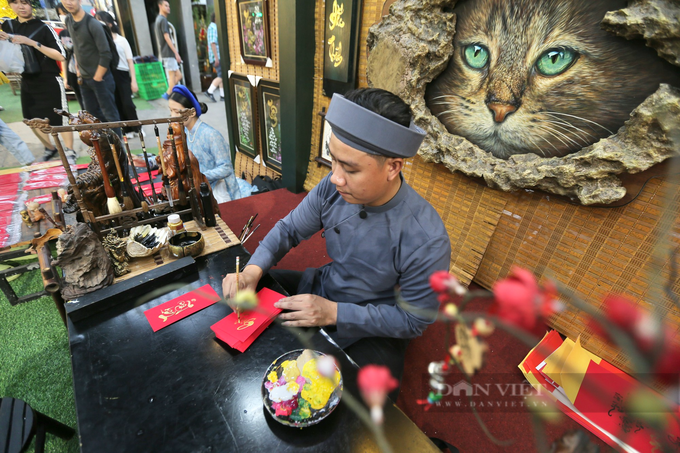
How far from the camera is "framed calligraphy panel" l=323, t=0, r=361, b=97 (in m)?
2.95

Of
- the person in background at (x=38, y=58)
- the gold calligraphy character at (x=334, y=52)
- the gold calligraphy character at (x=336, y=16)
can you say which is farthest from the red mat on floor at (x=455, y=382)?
the person in background at (x=38, y=58)

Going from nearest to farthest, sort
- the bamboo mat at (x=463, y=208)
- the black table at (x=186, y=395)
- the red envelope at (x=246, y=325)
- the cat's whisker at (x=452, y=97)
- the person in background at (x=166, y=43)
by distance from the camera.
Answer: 1. the black table at (x=186, y=395)
2. the red envelope at (x=246, y=325)
3. the cat's whisker at (x=452, y=97)
4. the bamboo mat at (x=463, y=208)
5. the person in background at (x=166, y=43)

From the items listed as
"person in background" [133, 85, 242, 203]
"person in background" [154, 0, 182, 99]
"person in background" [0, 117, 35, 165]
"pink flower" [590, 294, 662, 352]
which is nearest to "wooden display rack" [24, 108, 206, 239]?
"person in background" [133, 85, 242, 203]

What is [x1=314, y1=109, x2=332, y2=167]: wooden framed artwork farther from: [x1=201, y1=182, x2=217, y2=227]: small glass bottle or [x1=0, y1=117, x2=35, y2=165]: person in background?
[x1=0, y1=117, x2=35, y2=165]: person in background

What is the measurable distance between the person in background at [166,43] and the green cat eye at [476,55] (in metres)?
8.56

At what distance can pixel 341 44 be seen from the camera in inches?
124

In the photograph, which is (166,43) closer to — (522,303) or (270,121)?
(270,121)

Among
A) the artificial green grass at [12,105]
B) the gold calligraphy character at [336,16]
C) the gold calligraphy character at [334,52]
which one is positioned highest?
the gold calligraphy character at [336,16]

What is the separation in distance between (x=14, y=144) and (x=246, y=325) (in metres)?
5.82

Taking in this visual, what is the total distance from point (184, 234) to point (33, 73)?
518 centimetres

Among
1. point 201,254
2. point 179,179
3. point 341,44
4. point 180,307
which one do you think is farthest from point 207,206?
point 341,44

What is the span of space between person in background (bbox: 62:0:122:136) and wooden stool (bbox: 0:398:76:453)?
4.35 meters

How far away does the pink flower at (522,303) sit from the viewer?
1.32 ft

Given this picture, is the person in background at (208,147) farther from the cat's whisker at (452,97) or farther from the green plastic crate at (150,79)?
A: the green plastic crate at (150,79)
